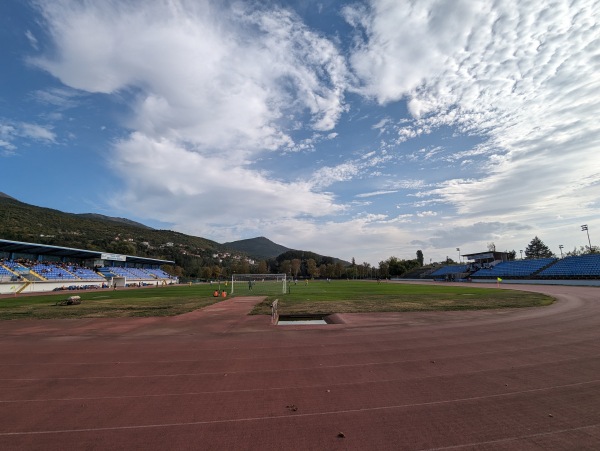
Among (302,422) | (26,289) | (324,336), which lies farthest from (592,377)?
(26,289)

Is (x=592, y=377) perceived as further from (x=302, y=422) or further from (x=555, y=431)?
(x=302, y=422)

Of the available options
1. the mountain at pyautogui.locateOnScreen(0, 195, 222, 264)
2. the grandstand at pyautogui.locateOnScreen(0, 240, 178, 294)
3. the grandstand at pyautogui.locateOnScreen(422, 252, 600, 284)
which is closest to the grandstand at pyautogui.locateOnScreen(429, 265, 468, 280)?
the grandstand at pyautogui.locateOnScreen(422, 252, 600, 284)

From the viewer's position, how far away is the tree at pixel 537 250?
13425cm

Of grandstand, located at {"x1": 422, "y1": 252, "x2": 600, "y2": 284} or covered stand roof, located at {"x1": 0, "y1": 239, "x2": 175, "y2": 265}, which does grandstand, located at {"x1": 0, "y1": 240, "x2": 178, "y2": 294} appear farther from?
grandstand, located at {"x1": 422, "y1": 252, "x2": 600, "y2": 284}

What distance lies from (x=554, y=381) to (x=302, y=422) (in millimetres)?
6214

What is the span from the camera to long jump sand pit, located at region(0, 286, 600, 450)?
5.20m

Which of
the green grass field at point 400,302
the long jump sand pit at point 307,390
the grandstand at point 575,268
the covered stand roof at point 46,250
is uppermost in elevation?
the covered stand roof at point 46,250

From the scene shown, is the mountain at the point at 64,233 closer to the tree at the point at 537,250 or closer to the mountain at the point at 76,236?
the mountain at the point at 76,236

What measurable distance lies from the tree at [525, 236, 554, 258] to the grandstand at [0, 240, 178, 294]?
146094mm

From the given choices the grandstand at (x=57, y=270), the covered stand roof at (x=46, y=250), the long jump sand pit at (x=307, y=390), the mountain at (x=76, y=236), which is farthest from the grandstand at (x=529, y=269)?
the mountain at (x=76, y=236)

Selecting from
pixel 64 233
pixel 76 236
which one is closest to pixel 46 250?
pixel 64 233

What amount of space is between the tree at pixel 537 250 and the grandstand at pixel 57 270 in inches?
5752

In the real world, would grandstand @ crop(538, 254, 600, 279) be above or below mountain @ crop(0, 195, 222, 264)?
below

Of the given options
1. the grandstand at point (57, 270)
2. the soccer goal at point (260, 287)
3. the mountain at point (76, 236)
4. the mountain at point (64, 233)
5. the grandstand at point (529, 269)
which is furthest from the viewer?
the mountain at point (76, 236)
